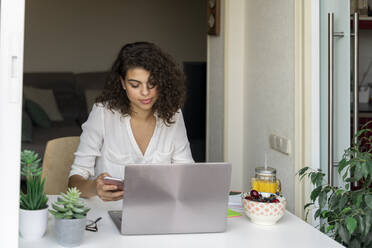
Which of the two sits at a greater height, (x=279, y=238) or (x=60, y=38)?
(x=60, y=38)

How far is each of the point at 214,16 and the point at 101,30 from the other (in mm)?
2743

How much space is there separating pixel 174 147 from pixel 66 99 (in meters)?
3.83

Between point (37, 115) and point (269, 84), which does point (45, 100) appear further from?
point (269, 84)

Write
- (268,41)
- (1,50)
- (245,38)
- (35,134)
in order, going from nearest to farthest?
1. (1,50)
2. (268,41)
3. (245,38)
4. (35,134)

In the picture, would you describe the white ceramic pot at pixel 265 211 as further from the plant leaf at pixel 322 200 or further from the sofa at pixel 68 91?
the sofa at pixel 68 91

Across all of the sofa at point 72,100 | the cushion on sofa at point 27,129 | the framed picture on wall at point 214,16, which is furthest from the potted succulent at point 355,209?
the cushion on sofa at point 27,129

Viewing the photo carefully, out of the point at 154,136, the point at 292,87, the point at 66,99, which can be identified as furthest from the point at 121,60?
the point at 66,99

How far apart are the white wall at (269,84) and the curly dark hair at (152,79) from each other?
21.3 inches

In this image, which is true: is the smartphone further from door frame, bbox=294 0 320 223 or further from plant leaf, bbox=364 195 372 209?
door frame, bbox=294 0 320 223

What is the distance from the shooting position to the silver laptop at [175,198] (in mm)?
1350

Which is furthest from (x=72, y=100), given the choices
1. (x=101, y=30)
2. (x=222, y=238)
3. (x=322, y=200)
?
(x=222, y=238)

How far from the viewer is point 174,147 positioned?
222 cm

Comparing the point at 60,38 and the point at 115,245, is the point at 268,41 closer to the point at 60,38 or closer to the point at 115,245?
the point at 115,245

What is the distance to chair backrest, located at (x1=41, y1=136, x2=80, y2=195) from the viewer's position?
2.17 metres
